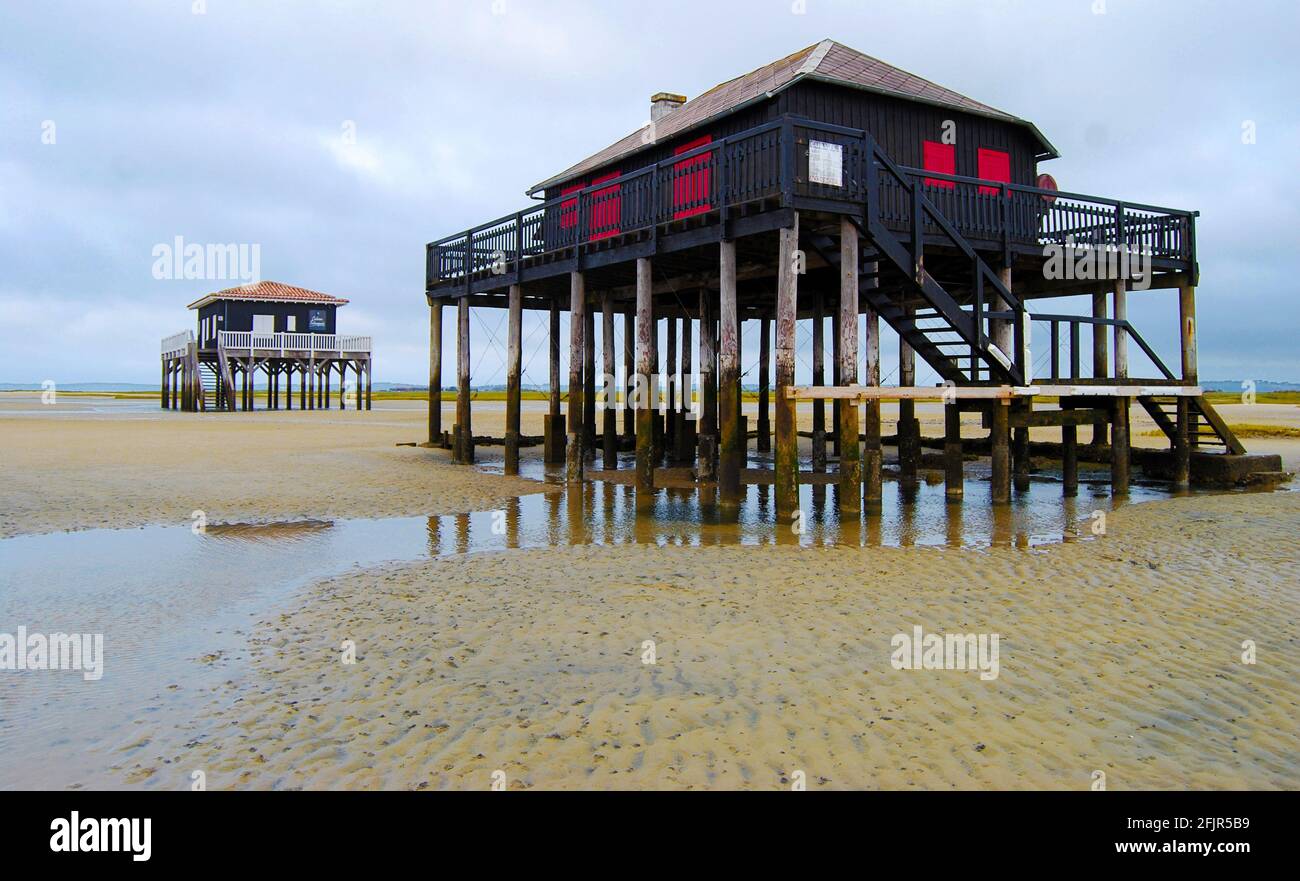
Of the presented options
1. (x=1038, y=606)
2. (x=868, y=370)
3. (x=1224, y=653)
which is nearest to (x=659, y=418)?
(x=868, y=370)

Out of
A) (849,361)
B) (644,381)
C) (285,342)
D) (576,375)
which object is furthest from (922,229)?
(285,342)

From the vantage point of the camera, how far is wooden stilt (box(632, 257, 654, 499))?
55.6ft

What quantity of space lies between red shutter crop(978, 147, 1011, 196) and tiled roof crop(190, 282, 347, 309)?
141ft

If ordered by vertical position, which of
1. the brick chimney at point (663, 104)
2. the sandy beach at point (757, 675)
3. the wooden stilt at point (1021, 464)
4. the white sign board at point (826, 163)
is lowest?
the sandy beach at point (757, 675)

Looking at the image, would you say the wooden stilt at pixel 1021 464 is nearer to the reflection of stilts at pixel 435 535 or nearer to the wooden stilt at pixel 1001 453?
the wooden stilt at pixel 1001 453

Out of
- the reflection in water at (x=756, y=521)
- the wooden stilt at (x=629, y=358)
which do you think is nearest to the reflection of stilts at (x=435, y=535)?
the reflection in water at (x=756, y=521)

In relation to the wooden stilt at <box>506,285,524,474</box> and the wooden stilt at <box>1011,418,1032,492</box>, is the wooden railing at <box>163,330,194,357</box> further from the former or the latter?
the wooden stilt at <box>1011,418,1032,492</box>

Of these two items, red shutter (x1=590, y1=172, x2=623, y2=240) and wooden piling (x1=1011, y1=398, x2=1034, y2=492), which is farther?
red shutter (x1=590, y1=172, x2=623, y2=240)

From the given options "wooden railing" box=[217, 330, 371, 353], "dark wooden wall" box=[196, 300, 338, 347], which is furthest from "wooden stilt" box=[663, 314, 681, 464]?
"dark wooden wall" box=[196, 300, 338, 347]

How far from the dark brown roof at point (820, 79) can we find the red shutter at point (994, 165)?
71cm

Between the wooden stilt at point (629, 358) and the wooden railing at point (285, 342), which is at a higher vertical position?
the wooden railing at point (285, 342)

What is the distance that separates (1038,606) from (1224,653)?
168cm

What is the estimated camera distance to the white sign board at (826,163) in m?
13.7
